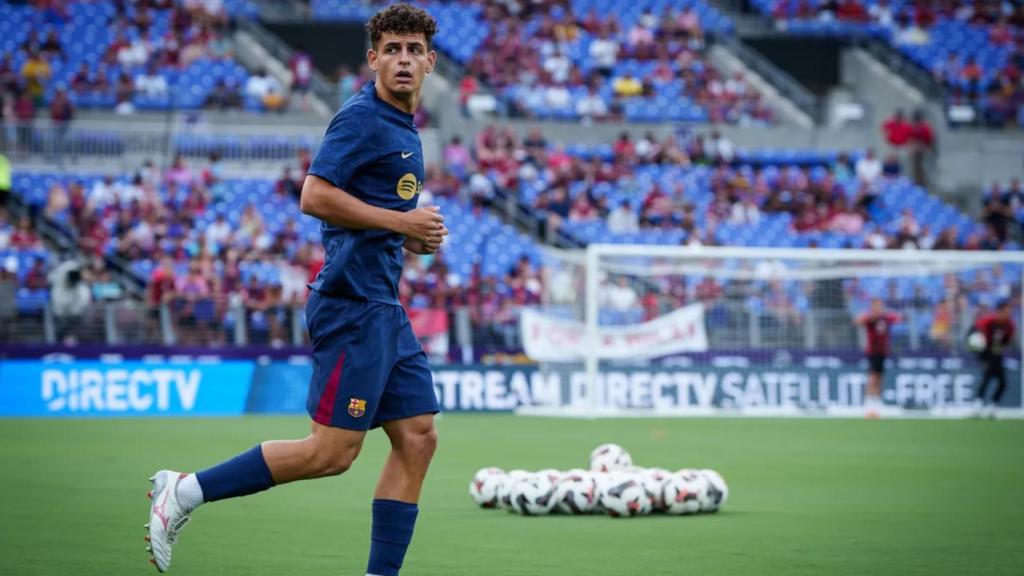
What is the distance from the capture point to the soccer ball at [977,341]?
1002 inches

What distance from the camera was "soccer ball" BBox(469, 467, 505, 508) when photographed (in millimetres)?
11195

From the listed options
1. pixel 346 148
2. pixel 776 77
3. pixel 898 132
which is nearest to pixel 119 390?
pixel 346 148

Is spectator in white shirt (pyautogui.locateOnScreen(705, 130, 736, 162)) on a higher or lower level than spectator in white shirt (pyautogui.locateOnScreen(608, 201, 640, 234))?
higher

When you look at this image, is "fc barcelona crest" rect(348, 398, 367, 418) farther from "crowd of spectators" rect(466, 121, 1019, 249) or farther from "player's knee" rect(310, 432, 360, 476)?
"crowd of spectators" rect(466, 121, 1019, 249)

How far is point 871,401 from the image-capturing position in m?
25.9

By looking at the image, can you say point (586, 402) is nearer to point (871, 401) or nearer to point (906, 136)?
point (871, 401)

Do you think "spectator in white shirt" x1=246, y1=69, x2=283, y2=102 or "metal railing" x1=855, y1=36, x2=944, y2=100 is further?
"metal railing" x1=855, y1=36, x2=944, y2=100

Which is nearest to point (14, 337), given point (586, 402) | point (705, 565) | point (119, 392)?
point (119, 392)

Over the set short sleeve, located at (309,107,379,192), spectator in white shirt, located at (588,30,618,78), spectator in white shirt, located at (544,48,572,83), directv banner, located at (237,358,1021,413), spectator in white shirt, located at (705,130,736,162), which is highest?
spectator in white shirt, located at (588,30,618,78)

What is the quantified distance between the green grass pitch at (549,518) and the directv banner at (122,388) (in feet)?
14.8

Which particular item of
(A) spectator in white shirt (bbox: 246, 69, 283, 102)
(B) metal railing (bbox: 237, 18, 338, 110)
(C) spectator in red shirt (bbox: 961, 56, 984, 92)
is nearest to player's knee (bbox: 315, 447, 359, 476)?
(A) spectator in white shirt (bbox: 246, 69, 283, 102)

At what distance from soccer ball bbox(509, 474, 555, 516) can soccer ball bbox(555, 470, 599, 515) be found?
0.06 m

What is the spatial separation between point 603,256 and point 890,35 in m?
18.3

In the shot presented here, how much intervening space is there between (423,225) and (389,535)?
133 centimetres
